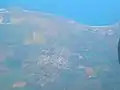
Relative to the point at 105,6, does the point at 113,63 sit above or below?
below

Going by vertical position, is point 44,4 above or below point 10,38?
above

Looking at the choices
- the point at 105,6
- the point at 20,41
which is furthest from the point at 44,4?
the point at 105,6

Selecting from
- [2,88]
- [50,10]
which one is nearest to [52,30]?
[50,10]

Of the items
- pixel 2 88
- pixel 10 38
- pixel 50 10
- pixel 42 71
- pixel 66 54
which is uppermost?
pixel 50 10

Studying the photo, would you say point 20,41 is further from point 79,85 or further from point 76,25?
point 79,85

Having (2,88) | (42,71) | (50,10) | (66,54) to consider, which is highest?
(50,10)

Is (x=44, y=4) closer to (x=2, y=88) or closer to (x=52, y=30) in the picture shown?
(x=52, y=30)
